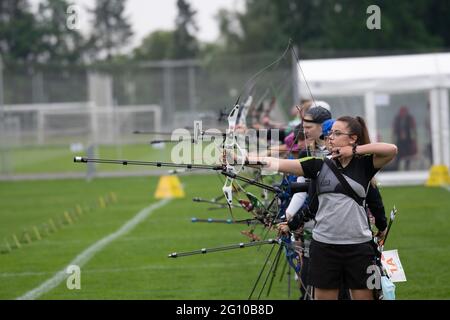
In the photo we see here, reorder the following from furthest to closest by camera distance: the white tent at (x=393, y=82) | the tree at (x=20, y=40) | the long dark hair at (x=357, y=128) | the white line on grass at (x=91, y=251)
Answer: the tree at (x=20, y=40) < the white tent at (x=393, y=82) < the white line on grass at (x=91, y=251) < the long dark hair at (x=357, y=128)

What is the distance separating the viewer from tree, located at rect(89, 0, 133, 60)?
73812mm

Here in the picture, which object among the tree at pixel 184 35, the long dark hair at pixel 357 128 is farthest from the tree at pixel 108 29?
the long dark hair at pixel 357 128

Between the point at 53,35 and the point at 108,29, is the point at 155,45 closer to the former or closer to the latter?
the point at 108,29

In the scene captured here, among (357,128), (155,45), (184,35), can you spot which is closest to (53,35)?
(184,35)

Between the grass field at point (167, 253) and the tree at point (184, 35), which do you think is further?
the tree at point (184, 35)

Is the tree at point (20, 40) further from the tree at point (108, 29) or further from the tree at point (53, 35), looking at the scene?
the tree at point (108, 29)

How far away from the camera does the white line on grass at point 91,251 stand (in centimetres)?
957

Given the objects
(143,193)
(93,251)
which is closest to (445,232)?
(93,251)

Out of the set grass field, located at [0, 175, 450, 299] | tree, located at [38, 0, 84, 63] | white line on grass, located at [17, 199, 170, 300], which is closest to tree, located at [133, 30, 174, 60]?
tree, located at [38, 0, 84, 63]

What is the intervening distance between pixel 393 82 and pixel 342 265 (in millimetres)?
15241

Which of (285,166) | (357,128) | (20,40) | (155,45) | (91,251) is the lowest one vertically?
(91,251)

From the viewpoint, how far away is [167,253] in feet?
39.4

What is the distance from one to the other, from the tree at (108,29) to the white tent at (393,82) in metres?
53.5

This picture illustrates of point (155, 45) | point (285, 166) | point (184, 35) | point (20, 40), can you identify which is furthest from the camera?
point (155, 45)
